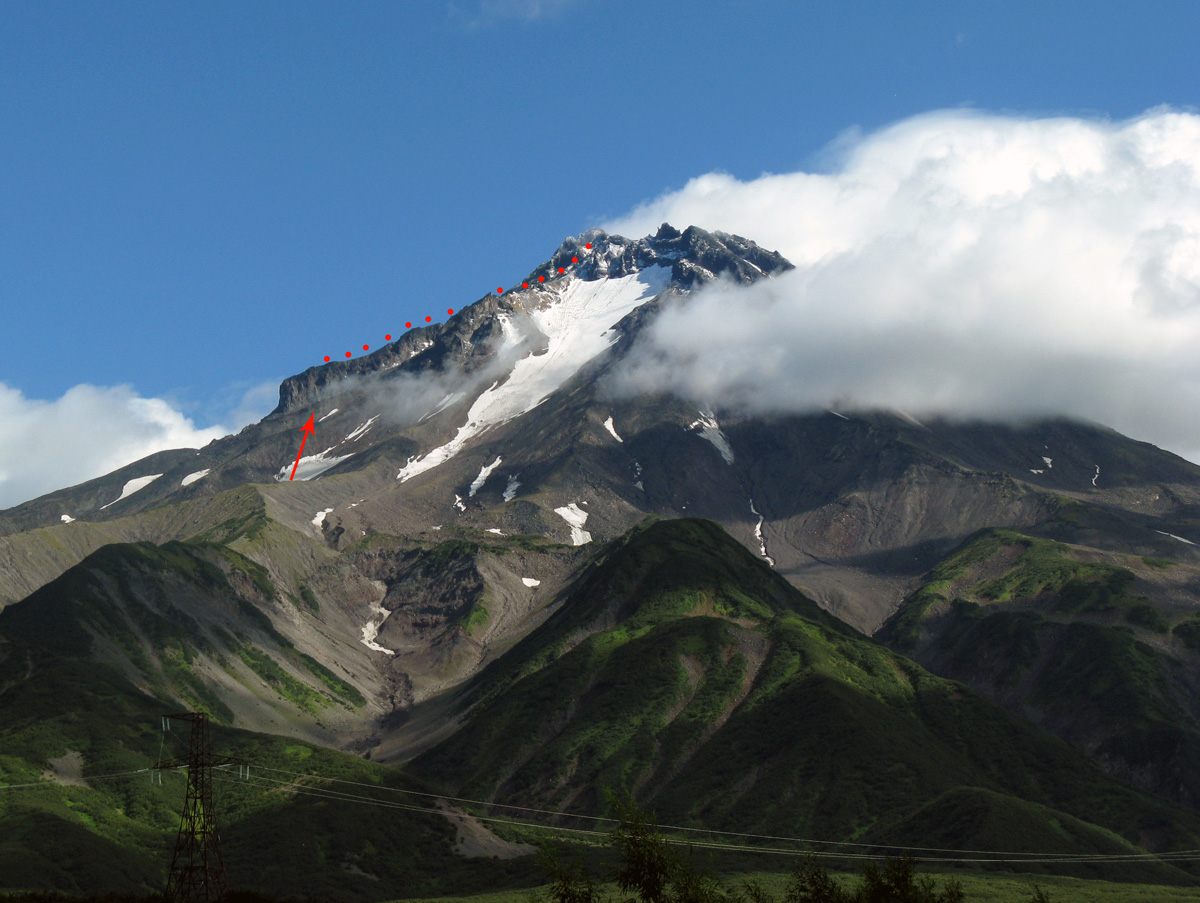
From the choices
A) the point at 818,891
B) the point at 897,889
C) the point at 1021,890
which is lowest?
the point at 1021,890

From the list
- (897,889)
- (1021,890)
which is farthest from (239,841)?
(897,889)

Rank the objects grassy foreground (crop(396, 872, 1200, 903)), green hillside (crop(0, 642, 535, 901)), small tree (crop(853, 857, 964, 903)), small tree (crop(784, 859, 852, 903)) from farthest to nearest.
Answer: green hillside (crop(0, 642, 535, 901))
grassy foreground (crop(396, 872, 1200, 903))
small tree (crop(784, 859, 852, 903))
small tree (crop(853, 857, 964, 903))

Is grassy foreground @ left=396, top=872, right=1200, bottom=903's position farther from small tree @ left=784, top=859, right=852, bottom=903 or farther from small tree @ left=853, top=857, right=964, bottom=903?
small tree @ left=853, top=857, right=964, bottom=903

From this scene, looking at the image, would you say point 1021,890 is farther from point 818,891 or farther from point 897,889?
point 897,889

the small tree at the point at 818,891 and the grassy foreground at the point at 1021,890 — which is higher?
the small tree at the point at 818,891

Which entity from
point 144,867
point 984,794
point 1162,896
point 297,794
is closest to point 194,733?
point 144,867

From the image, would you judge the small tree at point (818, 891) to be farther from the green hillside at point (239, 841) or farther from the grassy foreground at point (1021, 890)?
the green hillside at point (239, 841)

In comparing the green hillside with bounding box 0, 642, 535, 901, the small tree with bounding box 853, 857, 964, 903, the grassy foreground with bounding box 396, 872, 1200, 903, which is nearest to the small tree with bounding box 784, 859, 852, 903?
the small tree with bounding box 853, 857, 964, 903

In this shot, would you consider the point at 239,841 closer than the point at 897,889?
No

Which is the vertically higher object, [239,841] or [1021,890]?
[239,841]

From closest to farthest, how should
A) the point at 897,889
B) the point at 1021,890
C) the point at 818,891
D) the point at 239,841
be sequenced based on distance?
the point at 897,889 → the point at 818,891 → the point at 1021,890 → the point at 239,841

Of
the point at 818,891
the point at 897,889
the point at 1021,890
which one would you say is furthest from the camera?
the point at 1021,890

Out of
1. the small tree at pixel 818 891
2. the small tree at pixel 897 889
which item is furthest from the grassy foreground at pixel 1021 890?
the small tree at pixel 897 889

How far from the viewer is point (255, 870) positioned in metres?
173
